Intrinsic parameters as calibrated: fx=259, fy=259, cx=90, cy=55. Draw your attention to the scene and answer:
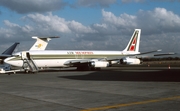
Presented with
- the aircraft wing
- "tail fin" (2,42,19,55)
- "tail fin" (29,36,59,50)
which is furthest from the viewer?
"tail fin" (29,36,59,50)

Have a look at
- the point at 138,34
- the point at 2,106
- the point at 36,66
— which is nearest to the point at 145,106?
the point at 2,106

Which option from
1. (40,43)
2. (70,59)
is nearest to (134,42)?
(70,59)

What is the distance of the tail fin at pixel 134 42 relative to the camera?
4827cm

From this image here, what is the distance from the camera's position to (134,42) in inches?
1916

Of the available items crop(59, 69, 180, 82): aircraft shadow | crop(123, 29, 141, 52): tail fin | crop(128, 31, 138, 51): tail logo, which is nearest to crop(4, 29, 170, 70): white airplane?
crop(123, 29, 141, 52): tail fin

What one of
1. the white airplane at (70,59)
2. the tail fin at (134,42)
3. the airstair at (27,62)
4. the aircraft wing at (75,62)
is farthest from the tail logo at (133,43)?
the airstair at (27,62)

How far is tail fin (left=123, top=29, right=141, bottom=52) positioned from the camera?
1900 inches

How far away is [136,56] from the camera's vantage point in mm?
39094

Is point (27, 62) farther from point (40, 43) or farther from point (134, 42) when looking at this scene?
point (40, 43)

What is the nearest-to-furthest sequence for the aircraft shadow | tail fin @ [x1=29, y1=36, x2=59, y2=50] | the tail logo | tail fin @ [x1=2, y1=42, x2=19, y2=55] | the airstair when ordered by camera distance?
the aircraft shadow → the airstair → the tail logo → tail fin @ [x1=2, y1=42, x2=19, y2=55] → tail fin @ [x1=29, y1=36, x2=59, y2=50]

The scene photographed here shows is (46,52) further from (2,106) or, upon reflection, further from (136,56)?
(2,106)

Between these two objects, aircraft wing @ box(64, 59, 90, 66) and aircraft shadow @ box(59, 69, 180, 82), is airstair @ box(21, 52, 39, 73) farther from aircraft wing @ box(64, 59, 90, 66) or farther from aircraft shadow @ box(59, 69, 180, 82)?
aircraft shadow @ box(59, 69, 180, 82)

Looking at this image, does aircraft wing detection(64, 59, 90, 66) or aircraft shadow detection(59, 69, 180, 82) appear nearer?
aircraft shadow detection(59, 69, 180, 82)

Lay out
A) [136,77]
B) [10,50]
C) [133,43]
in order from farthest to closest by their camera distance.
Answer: [10,50] → [133,43] → [136,77]
